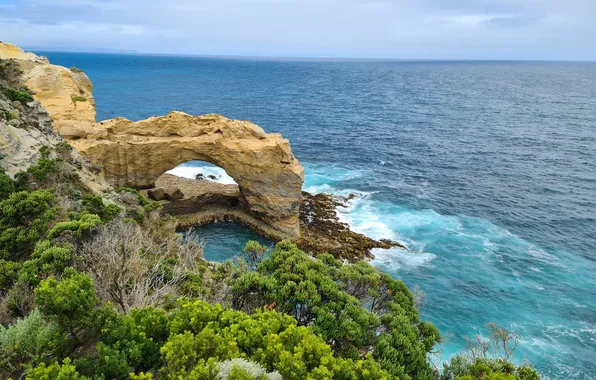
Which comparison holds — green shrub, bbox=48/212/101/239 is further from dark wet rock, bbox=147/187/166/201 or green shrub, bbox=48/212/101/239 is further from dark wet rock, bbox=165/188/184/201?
dark wet rock, bbox=147/187/166/201

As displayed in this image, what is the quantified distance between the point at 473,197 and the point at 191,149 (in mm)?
35325

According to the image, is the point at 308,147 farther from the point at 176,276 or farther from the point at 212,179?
the point at 176,276

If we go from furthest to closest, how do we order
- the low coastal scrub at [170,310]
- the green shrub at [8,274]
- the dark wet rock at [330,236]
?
1. the dark wet rock at [330,236]
2. the green shrub at [8,274]
3. the low coastal scrub at [170,310]

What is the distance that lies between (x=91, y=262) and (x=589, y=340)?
Answer: 1297 inches

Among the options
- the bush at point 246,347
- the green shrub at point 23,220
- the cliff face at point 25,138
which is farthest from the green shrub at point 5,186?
the bush at point 246,347

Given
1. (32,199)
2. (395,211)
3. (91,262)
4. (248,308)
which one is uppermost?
(32,199)

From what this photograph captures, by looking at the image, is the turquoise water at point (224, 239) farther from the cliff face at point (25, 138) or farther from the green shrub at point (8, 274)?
the green shrub at point (8, 274)

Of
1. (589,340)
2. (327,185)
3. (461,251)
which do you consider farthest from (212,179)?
(589,340)

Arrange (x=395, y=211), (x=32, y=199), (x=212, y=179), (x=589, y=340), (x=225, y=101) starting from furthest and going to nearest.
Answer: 1. (x=225, y=101)
2. (x=212, y=179)
3. (x=395, y=211)
4. (x=589, y=340)
5. (x=32, y=199)

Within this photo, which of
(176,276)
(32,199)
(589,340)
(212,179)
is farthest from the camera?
(212,179)

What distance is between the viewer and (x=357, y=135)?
75.4 m

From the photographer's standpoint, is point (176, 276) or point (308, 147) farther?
point (308, 147)

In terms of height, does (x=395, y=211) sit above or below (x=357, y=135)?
below

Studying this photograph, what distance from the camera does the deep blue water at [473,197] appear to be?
3027 cm
